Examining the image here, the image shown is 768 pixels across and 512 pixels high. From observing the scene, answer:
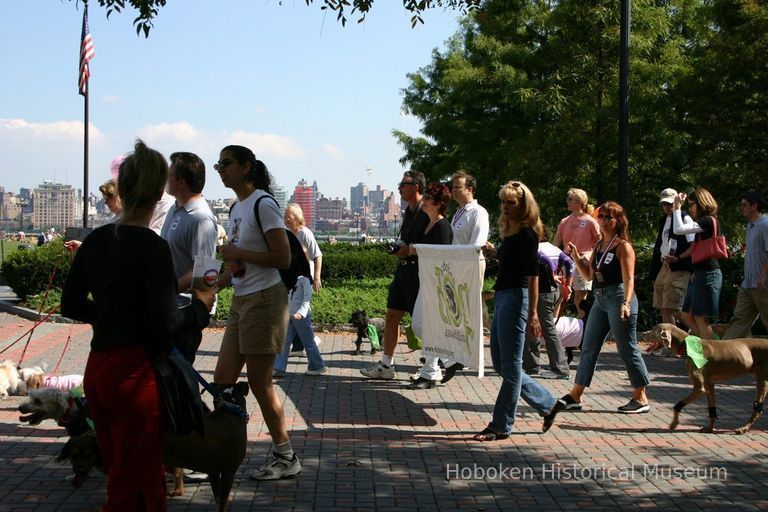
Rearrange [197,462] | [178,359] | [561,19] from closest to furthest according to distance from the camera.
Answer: [178,359] < [197,462] < [561,19]

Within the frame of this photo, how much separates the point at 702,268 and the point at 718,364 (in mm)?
3753

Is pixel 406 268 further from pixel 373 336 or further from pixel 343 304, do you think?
pixel 343 304

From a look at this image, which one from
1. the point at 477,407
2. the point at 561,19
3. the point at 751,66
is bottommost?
the point at 477,407

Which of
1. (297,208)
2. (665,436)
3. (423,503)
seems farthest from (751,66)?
(423,503)

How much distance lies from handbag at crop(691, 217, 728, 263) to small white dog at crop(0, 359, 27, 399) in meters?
7.38

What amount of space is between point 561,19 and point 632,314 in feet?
47.2

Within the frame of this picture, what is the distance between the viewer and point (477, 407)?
8.73 m

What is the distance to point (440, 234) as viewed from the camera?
31.0ft

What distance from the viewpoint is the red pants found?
3.87 m

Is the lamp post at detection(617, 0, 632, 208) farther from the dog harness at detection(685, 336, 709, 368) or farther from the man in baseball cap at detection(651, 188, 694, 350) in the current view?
the dog harness at detection(685, 336, 709, 368)

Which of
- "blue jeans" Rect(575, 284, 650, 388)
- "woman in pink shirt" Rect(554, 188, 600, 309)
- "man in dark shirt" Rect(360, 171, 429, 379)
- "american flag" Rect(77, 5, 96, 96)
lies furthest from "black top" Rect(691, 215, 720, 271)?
"american flag" Rect(77, 5, 96, 96)

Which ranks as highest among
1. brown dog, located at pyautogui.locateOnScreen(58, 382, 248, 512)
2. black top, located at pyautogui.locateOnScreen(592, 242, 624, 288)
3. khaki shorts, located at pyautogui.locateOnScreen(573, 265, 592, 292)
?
black top, located at pyautogui.locateOnScreen(592, 242, 624, 288)

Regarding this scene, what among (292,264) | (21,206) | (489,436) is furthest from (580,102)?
(21,206)

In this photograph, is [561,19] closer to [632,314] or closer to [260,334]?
[632,314]
